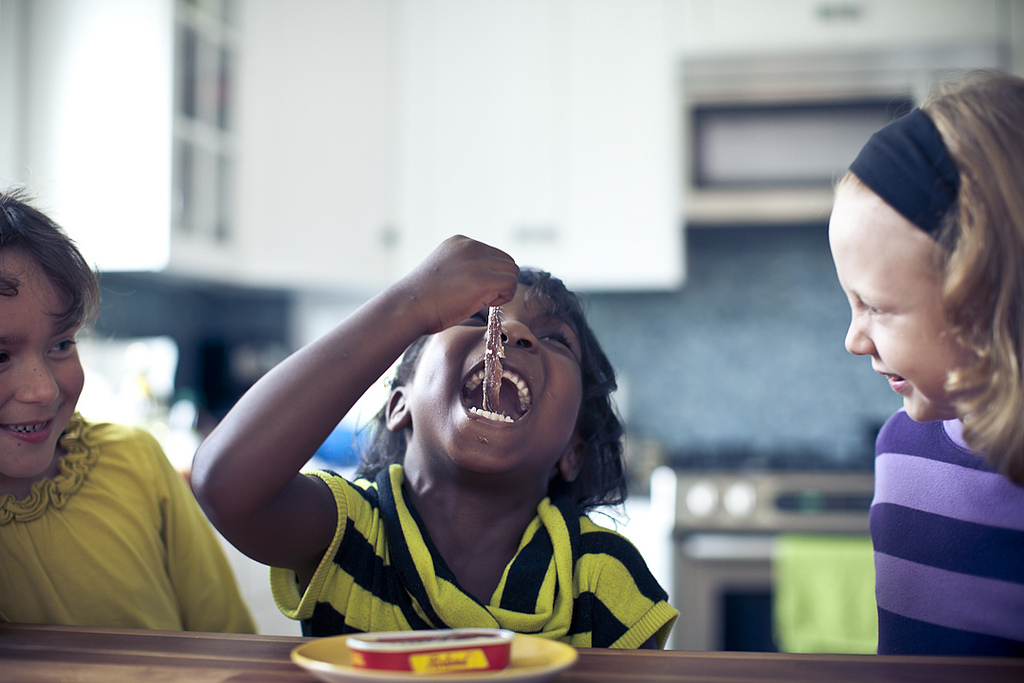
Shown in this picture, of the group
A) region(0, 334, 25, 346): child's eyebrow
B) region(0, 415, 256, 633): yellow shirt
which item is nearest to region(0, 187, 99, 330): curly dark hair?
region(0, 334, 25, 346): child's eyebrow

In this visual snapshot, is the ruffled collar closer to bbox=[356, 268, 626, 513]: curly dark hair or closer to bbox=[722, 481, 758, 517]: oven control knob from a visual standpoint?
bbox=[356, 268, 626, 513]: curly dark hair

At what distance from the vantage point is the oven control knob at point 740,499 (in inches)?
79.1

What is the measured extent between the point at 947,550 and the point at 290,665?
22.6 inches

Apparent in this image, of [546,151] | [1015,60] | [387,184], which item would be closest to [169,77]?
[387,184]

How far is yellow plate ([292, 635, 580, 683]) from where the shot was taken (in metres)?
0.40

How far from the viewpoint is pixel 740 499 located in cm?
202

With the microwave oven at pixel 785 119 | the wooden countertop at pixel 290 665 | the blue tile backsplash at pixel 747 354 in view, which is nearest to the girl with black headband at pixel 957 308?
the wooden countertop at pixel 290 665

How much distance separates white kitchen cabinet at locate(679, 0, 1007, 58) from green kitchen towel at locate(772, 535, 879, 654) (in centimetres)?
132

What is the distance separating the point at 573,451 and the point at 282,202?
1.66m

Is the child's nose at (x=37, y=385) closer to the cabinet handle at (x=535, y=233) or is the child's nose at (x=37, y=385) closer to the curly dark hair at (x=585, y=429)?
the curly dark hair at (x=585, y=429)

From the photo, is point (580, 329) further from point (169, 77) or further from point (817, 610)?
point (169, 77)

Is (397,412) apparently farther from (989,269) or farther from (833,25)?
(833,25)

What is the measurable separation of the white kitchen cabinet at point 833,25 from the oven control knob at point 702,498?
46.3 inches

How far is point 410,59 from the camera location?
7.93 ft
